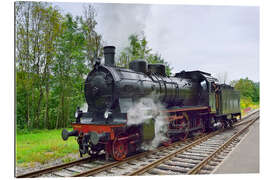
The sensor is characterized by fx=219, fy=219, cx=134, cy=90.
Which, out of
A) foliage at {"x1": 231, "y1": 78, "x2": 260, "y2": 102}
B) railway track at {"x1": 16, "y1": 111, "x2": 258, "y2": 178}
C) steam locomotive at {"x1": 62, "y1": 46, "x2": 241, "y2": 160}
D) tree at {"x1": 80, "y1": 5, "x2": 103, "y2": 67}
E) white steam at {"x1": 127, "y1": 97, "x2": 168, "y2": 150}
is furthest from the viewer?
tree at {"x1": 80, "y1": 5, "x2": 103, "y2": 67}

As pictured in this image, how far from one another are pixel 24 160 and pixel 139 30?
5.06 metres

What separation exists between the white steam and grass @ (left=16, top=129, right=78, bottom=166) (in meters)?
2.07

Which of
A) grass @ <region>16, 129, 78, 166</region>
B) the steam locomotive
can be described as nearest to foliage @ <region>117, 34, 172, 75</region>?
the steam locomotive

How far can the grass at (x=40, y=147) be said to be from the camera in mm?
5270

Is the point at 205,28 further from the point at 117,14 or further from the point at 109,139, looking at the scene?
the point at 109,139

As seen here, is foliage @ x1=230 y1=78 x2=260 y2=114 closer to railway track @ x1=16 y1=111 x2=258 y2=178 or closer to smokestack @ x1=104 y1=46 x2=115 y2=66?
railway track @ x1=16 y1=111 x2=258 y2=178

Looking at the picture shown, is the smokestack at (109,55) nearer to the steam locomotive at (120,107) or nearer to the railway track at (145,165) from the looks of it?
the steam locomotive at (120,107)

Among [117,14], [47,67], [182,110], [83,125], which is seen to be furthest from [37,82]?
[182,110]

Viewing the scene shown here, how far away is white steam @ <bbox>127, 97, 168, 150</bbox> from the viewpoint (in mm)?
5703

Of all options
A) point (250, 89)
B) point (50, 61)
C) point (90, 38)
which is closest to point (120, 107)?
point (50, 61)

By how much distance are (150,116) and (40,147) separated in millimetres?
3290

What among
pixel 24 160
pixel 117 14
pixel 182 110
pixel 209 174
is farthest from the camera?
pixel 182 110

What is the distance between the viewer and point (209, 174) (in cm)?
491

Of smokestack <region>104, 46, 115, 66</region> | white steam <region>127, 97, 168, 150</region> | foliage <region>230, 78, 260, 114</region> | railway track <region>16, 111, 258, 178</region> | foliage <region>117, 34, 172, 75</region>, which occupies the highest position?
foliage <region>117, 34, 172, 75</region>
